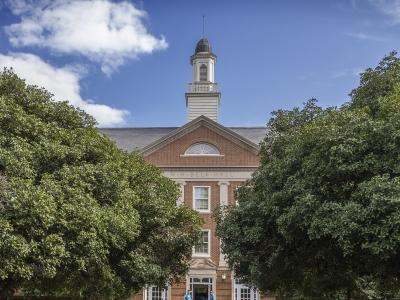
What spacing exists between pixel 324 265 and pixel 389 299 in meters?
8.76

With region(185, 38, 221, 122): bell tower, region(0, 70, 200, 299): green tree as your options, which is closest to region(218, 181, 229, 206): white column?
region(185, 38, 221, 122): bell tower

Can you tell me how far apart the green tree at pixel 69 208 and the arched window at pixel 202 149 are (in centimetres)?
1238

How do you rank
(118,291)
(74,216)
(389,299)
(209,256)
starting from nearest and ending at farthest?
(74,216) < (118,291) < (389,299) < (209,256)

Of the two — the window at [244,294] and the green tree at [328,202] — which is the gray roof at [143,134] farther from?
the green tree at [328,202]

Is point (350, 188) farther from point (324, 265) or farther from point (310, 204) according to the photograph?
point (324, 265)

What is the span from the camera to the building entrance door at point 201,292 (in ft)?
109

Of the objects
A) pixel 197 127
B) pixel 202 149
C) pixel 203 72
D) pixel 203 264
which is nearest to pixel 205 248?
pixel 203 264

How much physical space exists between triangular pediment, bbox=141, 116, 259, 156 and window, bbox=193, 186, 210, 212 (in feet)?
11.0

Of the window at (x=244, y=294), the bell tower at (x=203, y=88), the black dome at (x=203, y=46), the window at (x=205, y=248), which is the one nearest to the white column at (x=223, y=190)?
the window at (x=205, y=248)

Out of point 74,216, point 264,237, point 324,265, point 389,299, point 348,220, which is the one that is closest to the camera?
point 348,220

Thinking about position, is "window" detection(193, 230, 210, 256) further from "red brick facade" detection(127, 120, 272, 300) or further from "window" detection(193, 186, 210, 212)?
"window" detection(193, 186, 210, 212)

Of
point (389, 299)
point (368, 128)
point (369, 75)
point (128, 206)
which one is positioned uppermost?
point (369, 75)

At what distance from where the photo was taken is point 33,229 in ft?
45.7

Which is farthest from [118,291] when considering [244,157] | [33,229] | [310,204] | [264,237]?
[244,157]
